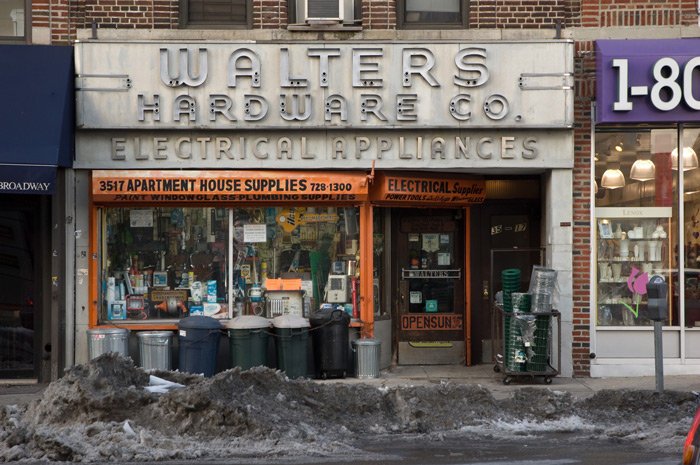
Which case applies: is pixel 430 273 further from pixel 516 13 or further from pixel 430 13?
pixel 516 13

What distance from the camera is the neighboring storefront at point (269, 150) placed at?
39.9 feet

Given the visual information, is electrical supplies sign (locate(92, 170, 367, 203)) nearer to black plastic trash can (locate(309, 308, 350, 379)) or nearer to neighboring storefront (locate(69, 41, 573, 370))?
neighboring storefront (locate(69, 41, 573, 370))

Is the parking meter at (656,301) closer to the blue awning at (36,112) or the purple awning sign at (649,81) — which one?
the purple awning sign at (649,81)

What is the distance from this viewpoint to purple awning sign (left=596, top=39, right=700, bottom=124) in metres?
11.9

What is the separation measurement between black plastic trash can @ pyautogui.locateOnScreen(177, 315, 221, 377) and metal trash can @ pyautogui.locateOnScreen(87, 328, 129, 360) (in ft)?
2.76

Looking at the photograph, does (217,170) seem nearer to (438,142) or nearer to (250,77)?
(250,77)

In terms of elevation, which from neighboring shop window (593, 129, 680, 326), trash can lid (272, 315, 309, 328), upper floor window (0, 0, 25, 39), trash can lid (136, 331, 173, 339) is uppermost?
upper floor window (0, 0, 25, 39)

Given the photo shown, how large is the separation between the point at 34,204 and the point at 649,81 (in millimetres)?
8964

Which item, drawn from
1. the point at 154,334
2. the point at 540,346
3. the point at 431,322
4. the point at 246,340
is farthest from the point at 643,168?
the point at 154,334

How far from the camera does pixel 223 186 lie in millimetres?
12172

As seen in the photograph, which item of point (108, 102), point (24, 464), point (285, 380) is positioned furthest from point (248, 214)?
point (24, 464)

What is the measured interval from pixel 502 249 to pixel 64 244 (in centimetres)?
677

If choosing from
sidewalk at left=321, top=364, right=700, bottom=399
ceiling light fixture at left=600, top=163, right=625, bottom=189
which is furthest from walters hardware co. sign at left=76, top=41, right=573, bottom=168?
sidewalk at left=321, top=364, right=700, bottom=399

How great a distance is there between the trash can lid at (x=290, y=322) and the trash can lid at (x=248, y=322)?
15 centimetres
